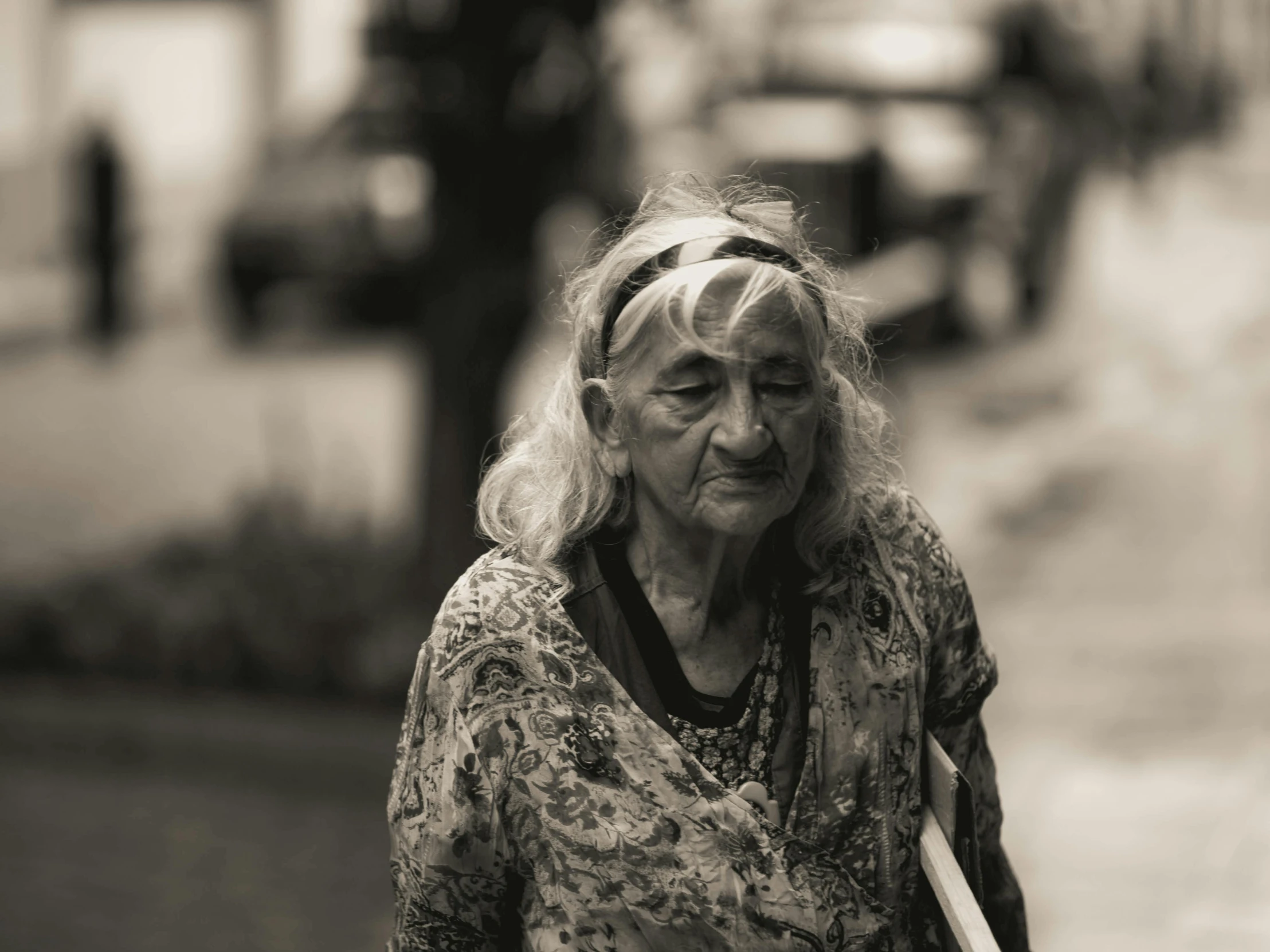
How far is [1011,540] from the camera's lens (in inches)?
349

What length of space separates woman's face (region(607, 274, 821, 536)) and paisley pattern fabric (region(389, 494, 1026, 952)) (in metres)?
0.20

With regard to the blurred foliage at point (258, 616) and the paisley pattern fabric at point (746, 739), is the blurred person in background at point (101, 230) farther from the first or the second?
the paisley pattern fabric at point (746, 739)

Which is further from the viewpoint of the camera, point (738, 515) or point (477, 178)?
point (477, 178)

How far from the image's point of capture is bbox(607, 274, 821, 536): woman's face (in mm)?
2176

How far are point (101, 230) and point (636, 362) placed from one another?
1388 centimetres

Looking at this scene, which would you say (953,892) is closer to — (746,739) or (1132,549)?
(746,739)

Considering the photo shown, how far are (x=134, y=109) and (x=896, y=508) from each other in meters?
19.4

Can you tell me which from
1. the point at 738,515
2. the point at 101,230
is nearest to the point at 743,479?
the point at 738,515

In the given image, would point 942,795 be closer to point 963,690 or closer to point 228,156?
point 963,690

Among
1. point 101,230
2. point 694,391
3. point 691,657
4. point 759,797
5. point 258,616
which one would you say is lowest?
point 258,616

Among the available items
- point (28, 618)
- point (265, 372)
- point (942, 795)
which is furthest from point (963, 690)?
point (265, 372)

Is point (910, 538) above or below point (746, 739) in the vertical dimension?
above

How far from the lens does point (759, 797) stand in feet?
7.06

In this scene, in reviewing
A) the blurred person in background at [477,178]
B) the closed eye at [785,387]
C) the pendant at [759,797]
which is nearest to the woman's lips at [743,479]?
the closed eye at [785,387]
